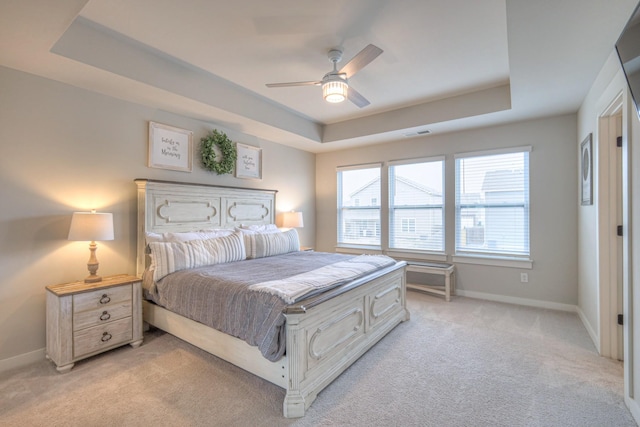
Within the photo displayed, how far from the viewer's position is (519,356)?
2580 millimetres

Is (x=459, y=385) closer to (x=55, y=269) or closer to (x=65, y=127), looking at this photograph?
(x=55, y=269)

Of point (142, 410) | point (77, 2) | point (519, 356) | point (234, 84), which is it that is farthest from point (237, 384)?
point (234, 84)

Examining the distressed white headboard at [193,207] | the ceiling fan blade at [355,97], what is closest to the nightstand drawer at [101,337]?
the distressed white headboard at [193,207]

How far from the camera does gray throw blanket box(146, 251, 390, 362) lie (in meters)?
1.90

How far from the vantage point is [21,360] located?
2477mm

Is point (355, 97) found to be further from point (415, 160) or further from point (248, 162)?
point (415, 160)

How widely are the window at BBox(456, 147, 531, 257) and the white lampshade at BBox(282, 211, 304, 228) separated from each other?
2.53 meters

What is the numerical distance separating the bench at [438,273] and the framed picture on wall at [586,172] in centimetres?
175

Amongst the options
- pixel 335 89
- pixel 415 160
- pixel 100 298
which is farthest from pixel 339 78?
pixel 100 298

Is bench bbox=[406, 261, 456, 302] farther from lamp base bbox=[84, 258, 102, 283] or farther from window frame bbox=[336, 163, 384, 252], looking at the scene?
lamp base bbox=[84, 258, 102, 283]

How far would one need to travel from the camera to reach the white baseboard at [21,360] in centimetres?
240

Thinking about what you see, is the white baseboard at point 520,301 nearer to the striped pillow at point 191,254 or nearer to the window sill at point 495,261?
the window sill at point 495,261

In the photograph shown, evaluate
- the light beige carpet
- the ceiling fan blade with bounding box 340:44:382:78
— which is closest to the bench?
the light beige carpet

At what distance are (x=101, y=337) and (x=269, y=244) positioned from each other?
1.96m
